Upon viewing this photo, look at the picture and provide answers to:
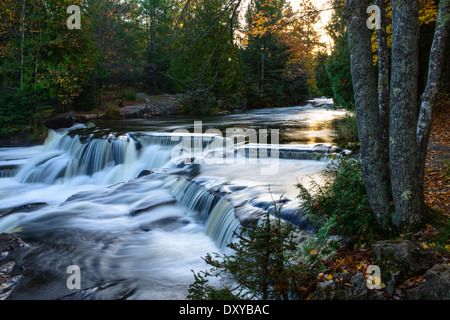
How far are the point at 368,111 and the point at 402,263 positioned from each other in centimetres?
188

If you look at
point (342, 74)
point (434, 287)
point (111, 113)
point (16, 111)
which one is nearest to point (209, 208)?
point (434, 287)

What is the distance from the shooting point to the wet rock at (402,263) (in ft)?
11.0

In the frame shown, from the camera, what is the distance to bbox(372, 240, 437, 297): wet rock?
3338mm

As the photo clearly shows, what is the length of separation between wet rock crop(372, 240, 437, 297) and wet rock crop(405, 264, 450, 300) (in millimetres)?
187

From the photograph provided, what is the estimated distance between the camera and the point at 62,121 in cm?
1909

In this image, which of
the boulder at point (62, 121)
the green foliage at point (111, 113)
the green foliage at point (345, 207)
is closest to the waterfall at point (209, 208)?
the green foliage at point (345, 207)

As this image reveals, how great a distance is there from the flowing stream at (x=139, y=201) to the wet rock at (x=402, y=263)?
1941 mm

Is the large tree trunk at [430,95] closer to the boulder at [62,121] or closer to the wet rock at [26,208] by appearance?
the wet rock at [26,208]

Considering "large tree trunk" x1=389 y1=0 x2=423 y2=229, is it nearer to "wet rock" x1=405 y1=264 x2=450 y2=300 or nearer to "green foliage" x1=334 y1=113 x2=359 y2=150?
"wet rock" x1=405 y1=264 x2=450 y2=300

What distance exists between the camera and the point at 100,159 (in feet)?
43.9

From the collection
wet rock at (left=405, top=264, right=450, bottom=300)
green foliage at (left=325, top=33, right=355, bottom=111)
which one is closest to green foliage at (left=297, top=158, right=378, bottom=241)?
wet rock at (left=405, top=264, right=450, bottom=300)

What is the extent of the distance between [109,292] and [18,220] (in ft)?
13.9

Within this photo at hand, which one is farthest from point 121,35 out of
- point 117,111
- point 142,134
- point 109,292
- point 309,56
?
point 109,292

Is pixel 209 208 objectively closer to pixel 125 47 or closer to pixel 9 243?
pixel 9 243
